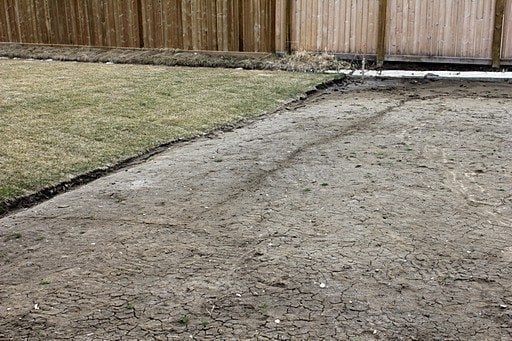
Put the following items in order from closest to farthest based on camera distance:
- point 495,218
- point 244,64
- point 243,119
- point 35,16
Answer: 1. point 495,218
2. point 243,119
3. point 244,64
4. point 35,16

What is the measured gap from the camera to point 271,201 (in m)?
5.28

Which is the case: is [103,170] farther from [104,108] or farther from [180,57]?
[180,57]

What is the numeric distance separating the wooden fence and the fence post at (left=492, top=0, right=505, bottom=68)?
0.05ft

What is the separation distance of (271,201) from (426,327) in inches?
82.3

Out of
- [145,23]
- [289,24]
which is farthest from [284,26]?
[145,23]

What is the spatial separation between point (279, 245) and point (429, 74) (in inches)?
294

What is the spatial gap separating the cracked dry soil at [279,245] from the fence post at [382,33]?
4.88 metres

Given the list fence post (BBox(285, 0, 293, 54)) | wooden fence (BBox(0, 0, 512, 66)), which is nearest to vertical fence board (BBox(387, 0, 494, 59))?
wooden fence (BBox(0, 0, 512, 66))

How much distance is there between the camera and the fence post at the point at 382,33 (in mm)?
11578

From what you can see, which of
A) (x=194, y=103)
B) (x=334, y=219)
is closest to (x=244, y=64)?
(x=194, y=103)

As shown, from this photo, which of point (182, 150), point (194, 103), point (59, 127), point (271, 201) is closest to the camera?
point (271, 201)

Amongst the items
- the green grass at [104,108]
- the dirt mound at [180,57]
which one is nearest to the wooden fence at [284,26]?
the dirt mound at [180,57]

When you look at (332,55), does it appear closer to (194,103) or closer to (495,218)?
(194,103)

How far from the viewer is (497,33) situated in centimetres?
1107
